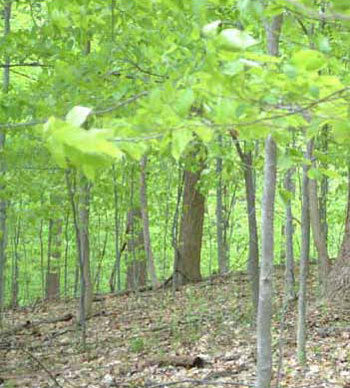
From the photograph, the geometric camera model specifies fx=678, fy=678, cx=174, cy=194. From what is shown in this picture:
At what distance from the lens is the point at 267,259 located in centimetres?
404

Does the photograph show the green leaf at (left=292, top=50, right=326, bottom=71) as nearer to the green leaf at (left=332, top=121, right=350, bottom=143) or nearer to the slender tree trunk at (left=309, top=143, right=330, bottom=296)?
the green leaf at (left=332, top=121, right=350, bottom=143)

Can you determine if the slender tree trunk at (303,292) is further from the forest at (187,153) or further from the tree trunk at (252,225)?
the tree trunk at (252,225)

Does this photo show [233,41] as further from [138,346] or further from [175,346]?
[138,346]

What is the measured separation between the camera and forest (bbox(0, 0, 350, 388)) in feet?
6.69

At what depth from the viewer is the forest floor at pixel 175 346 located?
252 inches

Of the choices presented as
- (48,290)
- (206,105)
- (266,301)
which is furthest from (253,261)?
(48,290)

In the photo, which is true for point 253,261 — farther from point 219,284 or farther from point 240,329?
point 219,284

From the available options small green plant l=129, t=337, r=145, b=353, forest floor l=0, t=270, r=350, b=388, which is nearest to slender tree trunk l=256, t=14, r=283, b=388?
forest floor l=0, t=270, r=350, b=388

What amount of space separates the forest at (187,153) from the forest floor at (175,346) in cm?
4

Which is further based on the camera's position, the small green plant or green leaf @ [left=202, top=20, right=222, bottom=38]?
the small green plant

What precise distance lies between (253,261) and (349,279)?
146cm

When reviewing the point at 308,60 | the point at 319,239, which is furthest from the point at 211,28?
the point at 319,239

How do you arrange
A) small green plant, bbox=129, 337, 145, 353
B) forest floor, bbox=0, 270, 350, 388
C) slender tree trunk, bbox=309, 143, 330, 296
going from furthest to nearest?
1. slender tree trunk, bbox=309, 143, 330, 296
2. small green plant, bbox=129, 337, 145, 353
3. forest floor, bbox=0, 270, 350, 388

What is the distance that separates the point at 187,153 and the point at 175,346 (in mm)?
4211
